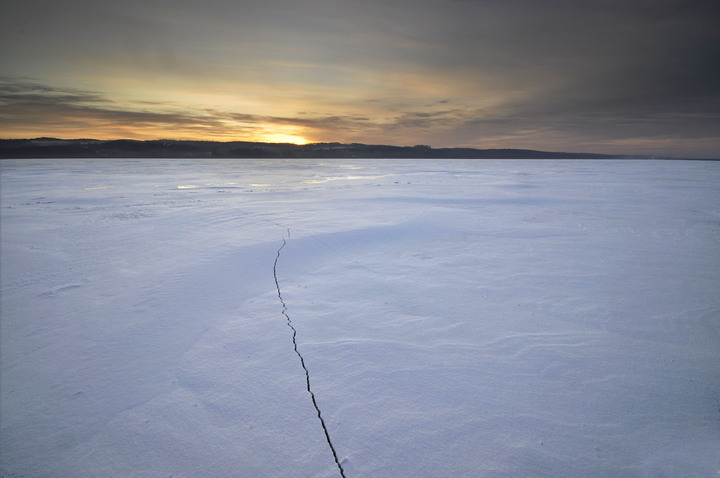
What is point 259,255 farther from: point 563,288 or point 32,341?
point 563,288

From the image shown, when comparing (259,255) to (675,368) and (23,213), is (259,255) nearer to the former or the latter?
(675,368)

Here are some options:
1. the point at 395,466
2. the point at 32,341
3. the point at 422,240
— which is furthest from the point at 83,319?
the point at 422,240

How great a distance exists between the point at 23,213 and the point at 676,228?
14.1 meters

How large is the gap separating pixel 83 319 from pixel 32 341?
1.24ft

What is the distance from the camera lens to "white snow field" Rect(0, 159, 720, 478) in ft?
5.54

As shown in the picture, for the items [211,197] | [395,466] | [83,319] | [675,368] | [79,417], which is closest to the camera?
[395,466]

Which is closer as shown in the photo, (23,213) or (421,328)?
(421,328)

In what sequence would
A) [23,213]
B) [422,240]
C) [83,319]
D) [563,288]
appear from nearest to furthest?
[83,319] → [563,288] → [422,240] → [23,213]

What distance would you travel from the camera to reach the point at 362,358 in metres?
2.43

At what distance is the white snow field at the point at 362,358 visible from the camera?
1.69m

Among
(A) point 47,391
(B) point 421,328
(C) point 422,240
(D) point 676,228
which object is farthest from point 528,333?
(D) point 676,228

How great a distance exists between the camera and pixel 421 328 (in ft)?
9.27

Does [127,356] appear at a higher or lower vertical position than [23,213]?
lower

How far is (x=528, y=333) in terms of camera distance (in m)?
2.72
